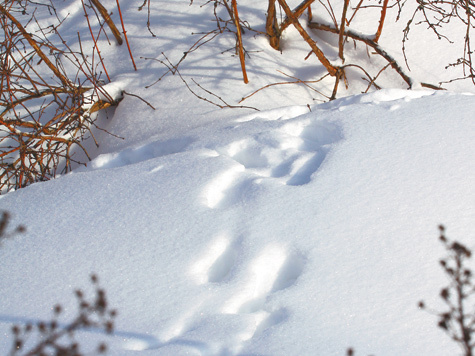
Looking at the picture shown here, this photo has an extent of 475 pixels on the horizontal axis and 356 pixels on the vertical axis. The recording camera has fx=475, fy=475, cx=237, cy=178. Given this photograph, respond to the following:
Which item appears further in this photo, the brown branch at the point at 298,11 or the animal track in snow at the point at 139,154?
the brown branch at the point at 298,11

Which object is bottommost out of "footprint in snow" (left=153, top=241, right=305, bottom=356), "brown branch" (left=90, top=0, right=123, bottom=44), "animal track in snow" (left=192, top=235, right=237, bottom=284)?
"footprint in snow" (left=153, top=241, right=305, bottom=356)

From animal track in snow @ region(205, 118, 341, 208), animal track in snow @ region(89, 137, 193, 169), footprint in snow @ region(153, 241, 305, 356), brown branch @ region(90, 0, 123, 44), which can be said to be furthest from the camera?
brown branch @ region(90, 0, 123, 44)

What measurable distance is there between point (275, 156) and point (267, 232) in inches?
21.7

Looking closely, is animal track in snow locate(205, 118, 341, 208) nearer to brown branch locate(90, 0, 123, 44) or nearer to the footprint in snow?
the footprint in snow

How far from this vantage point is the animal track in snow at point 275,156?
1950 millimetres

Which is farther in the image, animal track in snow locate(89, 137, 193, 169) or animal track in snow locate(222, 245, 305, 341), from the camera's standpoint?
animal track in snow locate(89, 137, 193, 169)

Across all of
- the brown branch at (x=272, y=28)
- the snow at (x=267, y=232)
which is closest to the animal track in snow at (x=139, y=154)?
the snow at (x=267, y=232)

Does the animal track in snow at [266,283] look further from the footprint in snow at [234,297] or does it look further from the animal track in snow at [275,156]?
the animal track in snow at [275,156]

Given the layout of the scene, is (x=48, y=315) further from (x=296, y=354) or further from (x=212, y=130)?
(x=212, y=130)

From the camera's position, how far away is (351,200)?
1.74 metres

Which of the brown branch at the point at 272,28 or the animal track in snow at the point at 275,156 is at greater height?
the brown branch at the point at 272,28

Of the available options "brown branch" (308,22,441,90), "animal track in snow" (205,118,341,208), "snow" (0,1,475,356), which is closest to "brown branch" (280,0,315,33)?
"brown branch" (308,22,441,90)

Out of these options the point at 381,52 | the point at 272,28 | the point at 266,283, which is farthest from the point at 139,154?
the point at 381,52

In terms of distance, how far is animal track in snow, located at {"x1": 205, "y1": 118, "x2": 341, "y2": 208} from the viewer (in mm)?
1950
